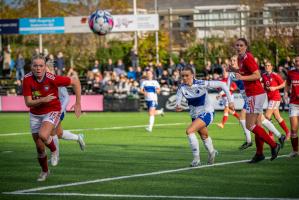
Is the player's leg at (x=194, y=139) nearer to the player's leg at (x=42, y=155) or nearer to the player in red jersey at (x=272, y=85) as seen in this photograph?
the player's leg at (x=42, y=155)

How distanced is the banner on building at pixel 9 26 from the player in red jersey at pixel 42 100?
37.1 m

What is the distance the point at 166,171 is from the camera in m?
14.2

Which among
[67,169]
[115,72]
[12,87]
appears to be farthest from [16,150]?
[12,87]

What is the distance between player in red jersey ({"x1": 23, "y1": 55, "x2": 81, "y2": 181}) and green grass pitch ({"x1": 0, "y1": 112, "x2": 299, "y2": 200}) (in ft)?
2.05

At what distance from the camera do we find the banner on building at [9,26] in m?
49.8

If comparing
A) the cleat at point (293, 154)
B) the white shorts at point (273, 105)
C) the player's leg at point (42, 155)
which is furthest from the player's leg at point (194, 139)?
the white shorts at point (273, 105)

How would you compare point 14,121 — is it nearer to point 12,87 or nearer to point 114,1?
point 12,87

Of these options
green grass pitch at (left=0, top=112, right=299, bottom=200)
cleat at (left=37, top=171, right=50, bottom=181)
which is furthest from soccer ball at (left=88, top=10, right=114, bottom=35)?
cleat at (left=37, top=171, right=50, bottom=181)

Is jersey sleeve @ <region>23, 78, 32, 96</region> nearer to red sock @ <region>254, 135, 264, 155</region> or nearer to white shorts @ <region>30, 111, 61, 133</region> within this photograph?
white shorts @ <region>30, 111, 61, 133</region>

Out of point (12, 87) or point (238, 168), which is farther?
point (12, 87)

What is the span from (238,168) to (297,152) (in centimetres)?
260

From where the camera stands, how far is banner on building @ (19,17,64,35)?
49.6 meters

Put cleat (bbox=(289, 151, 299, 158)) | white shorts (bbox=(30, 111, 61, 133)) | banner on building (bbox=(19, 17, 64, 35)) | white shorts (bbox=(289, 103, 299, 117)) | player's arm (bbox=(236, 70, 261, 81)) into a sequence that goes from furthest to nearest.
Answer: banner on building (bbox=(19, 17, 64, 35)) < white shorts (bbox=(289, 103, 299, 117)) < cleat (bbox=(289, 151, 299, 158)) < player's arm (bbox=(236, 70, 261, 81)) < white shorts (bbox=(30, 111, 61, 133))

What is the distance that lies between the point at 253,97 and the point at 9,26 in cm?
3633
